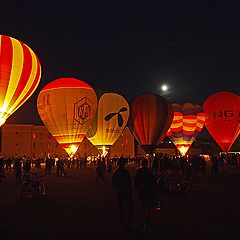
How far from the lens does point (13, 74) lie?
25.4 m

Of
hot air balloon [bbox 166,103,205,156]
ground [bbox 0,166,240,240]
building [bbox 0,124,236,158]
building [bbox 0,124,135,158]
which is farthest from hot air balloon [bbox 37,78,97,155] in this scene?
building [bbox 0,124,135,158]

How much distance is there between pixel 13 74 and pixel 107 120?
43.4 feet

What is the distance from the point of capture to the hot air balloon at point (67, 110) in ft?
98.8

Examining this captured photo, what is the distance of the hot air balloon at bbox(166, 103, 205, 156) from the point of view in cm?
4231

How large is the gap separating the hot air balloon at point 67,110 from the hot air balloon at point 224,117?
14.9 m

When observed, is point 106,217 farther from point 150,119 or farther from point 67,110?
point 150,119

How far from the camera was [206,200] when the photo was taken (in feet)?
40.4

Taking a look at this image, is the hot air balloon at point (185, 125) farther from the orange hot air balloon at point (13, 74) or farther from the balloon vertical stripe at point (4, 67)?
the balloon vertical stripe at point (4, 67)

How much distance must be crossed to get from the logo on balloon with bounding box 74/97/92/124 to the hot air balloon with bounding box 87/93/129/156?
5.03m

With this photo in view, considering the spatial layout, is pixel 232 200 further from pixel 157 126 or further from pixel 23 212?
pixel 157 126

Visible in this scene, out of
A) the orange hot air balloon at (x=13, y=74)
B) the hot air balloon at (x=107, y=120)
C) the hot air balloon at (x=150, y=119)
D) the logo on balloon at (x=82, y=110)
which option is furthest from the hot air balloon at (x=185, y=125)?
the orange hot air balloon at (x=13, y=74)

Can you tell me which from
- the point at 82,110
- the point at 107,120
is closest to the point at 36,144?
the point at 107,120

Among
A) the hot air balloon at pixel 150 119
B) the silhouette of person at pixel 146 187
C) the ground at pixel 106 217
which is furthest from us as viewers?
the hot air balloon at pixel 150 119

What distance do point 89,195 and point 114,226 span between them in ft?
19.1
